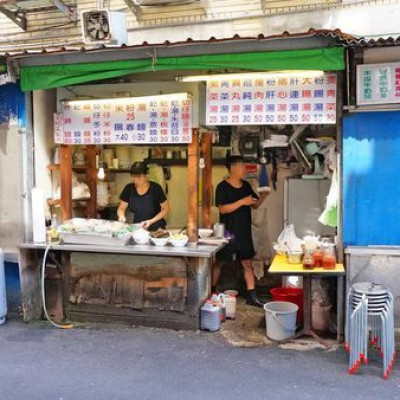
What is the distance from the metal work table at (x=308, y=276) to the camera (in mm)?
5504

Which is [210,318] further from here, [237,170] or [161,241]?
[237,170]

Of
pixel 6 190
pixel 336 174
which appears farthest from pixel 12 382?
pixel 336 174

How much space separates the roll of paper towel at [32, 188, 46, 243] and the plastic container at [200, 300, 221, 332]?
2.39 meters

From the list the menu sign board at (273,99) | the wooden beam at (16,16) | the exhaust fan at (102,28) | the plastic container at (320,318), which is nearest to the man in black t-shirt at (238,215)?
the plastic container at (320,318)

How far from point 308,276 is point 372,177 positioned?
4.47 ft

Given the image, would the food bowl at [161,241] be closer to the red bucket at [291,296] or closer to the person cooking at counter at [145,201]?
the person cooking at counter at [145,201]

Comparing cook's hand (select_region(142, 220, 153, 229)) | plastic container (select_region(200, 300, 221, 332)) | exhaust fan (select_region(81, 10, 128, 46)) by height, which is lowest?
plastic container (select_region(200, 300, 221, 332))

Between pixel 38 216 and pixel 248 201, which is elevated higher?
pixel 248 201

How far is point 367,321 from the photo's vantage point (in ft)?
17.0

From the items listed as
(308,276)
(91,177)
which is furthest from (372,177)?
(91,177)

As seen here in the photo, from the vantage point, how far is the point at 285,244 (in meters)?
6.22

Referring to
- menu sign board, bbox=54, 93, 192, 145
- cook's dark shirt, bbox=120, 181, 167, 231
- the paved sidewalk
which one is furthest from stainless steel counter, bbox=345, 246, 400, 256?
cook's dark shirt, bbox=120, 181, 167, 231

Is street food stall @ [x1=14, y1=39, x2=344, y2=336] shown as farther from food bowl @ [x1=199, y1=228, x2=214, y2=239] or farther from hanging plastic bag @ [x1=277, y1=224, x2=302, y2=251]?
food bowl @ [x1=199, y1=228, x2=214, y2=239]

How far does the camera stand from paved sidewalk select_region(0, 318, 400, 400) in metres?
4.66
